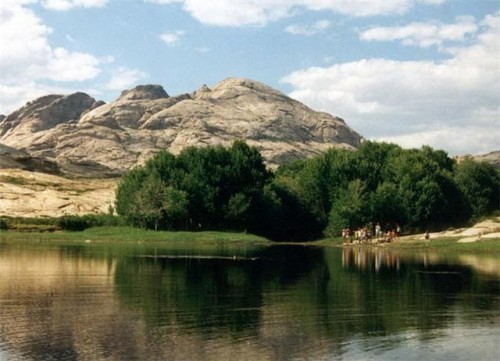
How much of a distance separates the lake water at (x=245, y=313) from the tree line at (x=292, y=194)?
61991 millimetres

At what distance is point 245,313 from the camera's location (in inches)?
1201

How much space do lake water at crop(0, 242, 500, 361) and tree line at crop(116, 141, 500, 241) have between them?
62.0 m

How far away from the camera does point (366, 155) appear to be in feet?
447

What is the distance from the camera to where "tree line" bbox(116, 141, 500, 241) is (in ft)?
384

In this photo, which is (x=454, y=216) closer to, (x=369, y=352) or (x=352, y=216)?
(x=352, y=216)

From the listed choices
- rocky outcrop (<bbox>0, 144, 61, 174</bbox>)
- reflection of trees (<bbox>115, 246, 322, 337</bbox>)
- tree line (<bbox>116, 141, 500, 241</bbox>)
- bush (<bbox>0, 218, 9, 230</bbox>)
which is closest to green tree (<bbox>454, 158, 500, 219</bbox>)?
tree line (<bbox>116, 141, 500, 241</bbox>)

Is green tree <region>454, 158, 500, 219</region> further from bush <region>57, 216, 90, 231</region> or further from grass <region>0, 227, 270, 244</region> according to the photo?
bush <region>57, 216, 90, 231</region>

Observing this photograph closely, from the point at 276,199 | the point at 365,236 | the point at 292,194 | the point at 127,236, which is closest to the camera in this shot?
the point at 365,236

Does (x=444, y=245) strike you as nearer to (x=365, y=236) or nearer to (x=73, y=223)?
(x=365, y=236)

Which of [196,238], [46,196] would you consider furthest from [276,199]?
[46,196]

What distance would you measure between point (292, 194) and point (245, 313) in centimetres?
10139

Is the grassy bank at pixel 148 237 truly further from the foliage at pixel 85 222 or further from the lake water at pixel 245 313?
the lake water at pixel 245 313

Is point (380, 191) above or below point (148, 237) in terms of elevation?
above

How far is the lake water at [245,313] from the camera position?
887 inches
